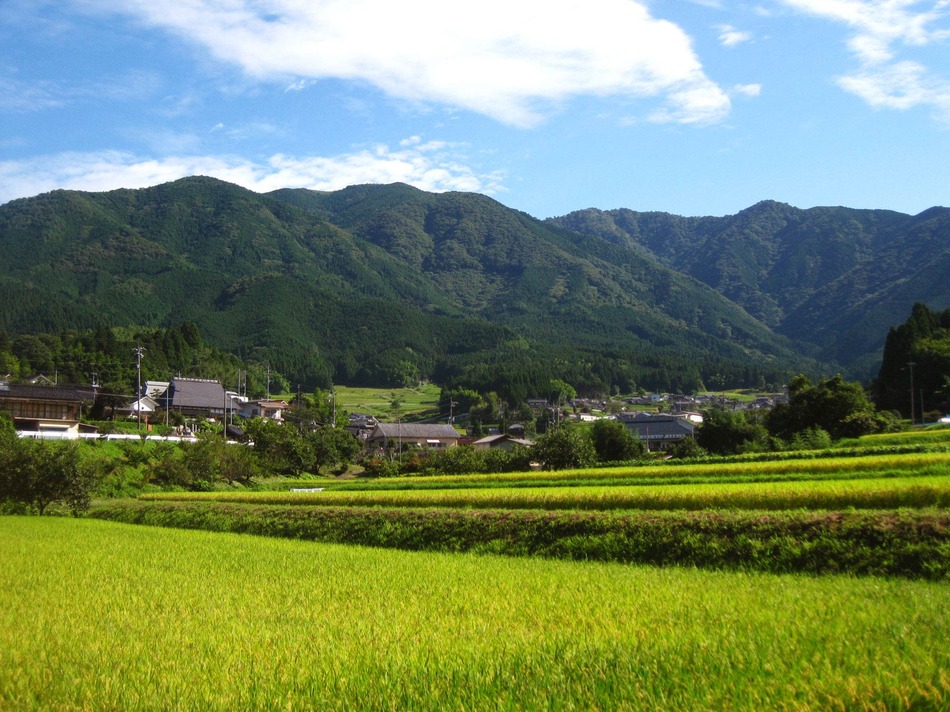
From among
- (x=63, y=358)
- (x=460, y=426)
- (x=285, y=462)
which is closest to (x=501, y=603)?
(x=285, y=462)

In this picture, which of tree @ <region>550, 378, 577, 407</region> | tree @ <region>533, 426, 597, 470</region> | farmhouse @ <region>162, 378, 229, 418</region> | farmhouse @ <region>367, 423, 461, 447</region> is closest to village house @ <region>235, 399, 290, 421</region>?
farmhouse @ <region>162, 378, 229, 418</region>

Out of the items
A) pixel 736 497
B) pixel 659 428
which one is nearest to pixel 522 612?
pixel 736 497

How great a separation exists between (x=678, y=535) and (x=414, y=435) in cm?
8854

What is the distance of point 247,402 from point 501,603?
337 feet

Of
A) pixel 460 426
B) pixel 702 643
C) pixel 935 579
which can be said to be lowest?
pixel 460 426

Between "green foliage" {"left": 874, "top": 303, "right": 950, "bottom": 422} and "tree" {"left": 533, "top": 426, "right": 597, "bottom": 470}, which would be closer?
"tree" {"left": 533, "top": 426, "right": 597, "bottom": 470}

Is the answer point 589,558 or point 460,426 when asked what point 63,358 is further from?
point 589,558

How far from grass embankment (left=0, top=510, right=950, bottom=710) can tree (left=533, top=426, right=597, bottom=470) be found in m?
42.4

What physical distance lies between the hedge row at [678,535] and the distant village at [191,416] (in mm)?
42058

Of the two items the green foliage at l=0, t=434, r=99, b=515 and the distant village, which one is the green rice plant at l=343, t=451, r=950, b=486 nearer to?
the green foliage at l=0, t=434, r=99, b=515

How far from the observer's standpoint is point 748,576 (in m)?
12.9

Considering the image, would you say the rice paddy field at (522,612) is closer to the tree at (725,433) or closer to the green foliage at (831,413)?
the green foliage at (831,413)

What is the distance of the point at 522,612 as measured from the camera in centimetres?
997

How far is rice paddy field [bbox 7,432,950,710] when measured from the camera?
20.4ft
